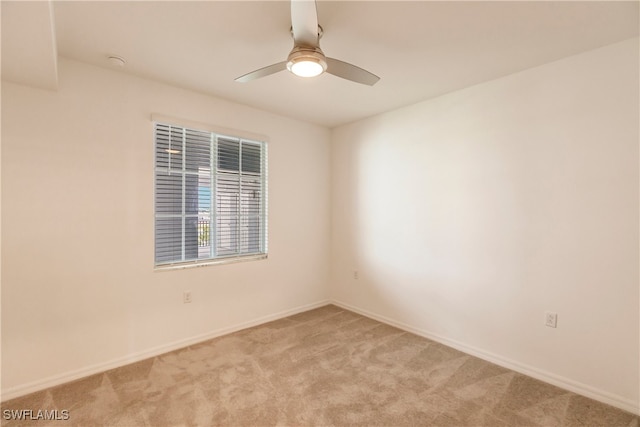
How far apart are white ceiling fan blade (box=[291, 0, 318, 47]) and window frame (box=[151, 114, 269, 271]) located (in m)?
1.70

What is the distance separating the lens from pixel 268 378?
232 centimetres

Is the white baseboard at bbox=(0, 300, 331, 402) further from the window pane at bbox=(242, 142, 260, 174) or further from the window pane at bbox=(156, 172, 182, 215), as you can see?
the window pane at bbox=(242, 142, 260, 174)

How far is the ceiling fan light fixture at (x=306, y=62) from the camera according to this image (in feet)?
5.28

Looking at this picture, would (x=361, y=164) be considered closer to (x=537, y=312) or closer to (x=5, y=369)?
(x=537, y=312)

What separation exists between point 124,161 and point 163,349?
1.72m

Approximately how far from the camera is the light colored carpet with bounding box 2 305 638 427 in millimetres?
1896

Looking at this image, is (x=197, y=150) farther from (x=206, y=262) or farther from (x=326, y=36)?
(x=326, y=36)

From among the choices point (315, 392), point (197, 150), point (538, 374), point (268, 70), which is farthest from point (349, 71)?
point (538, 374)

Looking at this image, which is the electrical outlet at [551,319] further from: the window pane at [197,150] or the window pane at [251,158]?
the window pane at [197,150]

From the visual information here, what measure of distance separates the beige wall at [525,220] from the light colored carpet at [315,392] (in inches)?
12.3

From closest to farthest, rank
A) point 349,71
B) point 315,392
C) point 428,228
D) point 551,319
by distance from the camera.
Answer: point 349,71 < point 315,392 < point 551,319 < point 428,228

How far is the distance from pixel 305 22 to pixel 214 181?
202 cm

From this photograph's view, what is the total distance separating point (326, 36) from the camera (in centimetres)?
198

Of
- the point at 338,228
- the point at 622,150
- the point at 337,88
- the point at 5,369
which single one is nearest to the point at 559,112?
the point at 622,150
